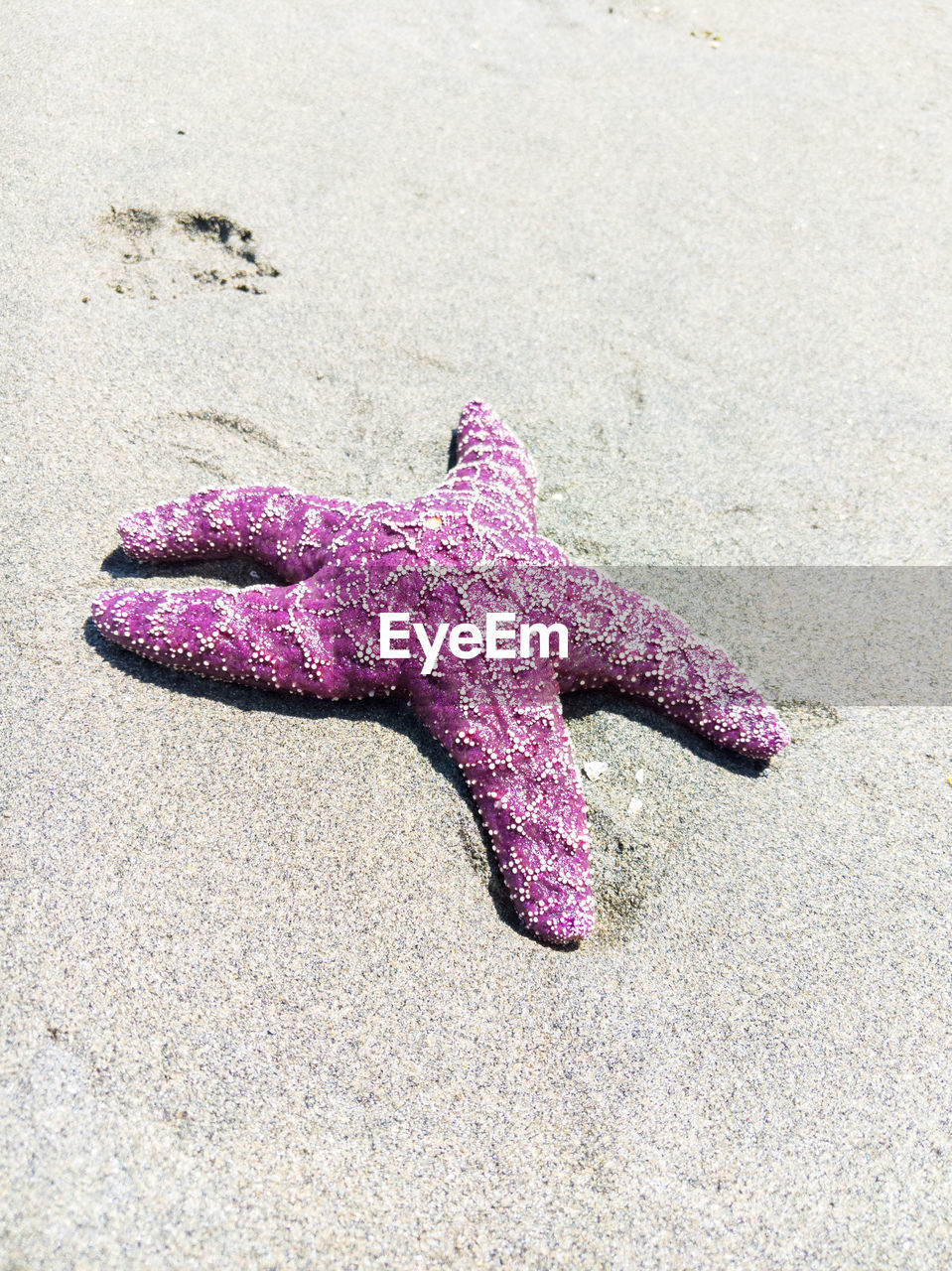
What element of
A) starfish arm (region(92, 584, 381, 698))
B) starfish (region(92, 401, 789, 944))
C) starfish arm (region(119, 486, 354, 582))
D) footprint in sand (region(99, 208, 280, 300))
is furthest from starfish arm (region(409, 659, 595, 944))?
footprint in sand (region(99, 208, 280, 300))

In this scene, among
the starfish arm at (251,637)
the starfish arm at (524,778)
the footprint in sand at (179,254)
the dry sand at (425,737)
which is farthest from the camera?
the footprint in sand at (179,254)

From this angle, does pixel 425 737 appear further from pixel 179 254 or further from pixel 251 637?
pixel 179 254

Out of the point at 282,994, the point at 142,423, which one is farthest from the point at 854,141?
the point at 282,994

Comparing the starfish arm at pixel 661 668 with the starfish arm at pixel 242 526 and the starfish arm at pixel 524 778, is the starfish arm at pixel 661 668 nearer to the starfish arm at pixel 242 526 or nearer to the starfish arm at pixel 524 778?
the starfish arm at pixel 524 778

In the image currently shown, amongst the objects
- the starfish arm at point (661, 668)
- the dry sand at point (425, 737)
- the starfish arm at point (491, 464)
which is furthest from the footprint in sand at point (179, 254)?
the starfish arm at point (661, 668)

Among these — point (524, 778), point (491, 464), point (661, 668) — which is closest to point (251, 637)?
point (524, 778)

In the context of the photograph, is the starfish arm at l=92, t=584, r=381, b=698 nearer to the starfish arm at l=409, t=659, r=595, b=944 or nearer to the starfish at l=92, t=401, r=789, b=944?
the starfish at l=92, t=401, r=789, b=944
